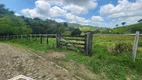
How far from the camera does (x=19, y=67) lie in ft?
21.6

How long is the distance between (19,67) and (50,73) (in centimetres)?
171

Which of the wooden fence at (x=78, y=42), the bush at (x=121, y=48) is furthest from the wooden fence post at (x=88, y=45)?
the bush at (x=121, y=48)

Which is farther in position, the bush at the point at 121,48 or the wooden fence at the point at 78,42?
the wooden fence at the point at 78,42

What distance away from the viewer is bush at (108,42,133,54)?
8203 millimetres

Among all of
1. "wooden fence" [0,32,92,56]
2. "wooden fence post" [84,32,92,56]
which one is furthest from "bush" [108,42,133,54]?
"wooden fence" [0,32,92,56]

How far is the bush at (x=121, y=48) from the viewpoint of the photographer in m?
8.20

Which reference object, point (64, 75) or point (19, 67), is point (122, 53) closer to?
point (64, 75)

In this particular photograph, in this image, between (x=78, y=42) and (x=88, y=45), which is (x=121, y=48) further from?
(x=78, y=42)

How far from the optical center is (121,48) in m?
8.33

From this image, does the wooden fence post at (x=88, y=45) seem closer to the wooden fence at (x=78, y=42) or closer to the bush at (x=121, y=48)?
the wooden fence at (x=78, y=42)

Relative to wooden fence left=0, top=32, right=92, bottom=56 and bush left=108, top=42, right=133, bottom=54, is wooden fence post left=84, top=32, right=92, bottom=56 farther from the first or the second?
bush left=108, top=42, right=133, bottom=54

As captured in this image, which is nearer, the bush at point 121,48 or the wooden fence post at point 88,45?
the bush at point 121,48

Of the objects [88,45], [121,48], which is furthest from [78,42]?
[121,48]

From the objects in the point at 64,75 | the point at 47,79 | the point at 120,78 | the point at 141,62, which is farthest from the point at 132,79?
the point at 47,79
